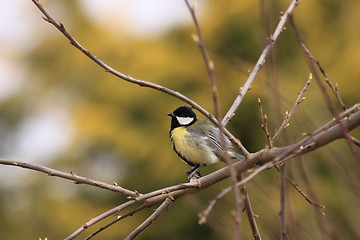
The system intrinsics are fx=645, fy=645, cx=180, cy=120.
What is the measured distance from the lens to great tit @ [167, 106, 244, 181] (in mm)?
3627

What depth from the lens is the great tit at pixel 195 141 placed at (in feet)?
11.9

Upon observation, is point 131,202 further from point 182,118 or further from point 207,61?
point 182,118

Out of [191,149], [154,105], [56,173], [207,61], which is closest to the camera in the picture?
[207,61]

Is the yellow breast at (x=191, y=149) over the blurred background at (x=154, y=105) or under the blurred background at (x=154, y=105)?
under

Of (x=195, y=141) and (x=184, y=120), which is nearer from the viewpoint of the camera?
(x=195, y=141)

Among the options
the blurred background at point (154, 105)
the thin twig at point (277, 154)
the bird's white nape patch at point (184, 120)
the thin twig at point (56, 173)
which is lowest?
the thin twig at point (277, 154)

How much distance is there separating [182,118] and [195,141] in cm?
26

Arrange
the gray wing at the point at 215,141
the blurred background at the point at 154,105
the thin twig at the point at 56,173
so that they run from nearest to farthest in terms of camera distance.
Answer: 1. the thin twig at the point at 56,173
2. the gray wing at the point at 215,141
3. the blurred background at the point at 154,105

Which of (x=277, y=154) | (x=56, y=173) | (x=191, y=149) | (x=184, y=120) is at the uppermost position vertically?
(x=184, y=120)

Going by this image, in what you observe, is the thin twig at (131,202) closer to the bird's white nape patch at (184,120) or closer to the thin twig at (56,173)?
the thin twig at (56,173)

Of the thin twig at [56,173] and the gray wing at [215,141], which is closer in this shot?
the thin twig at [56,173]

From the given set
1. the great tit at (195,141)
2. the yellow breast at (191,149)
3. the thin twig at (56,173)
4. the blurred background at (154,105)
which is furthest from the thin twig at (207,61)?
the blurred background at (154,105)

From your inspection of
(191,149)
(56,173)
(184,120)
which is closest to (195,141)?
(191,149)

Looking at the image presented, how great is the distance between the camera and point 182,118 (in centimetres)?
391
